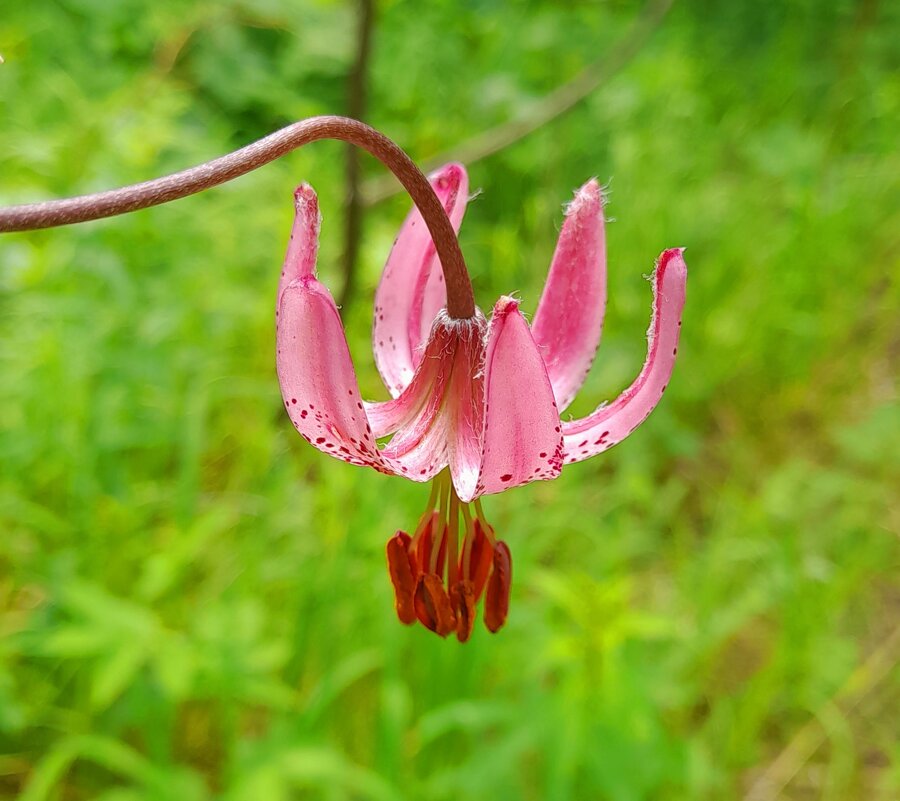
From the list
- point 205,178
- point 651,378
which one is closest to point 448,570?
point 651,378

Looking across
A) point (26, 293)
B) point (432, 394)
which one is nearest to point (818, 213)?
point (26, 293)

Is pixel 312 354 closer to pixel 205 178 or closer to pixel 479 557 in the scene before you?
pixel 205 178

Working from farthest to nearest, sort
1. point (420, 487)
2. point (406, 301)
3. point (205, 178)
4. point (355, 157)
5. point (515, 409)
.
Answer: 1. point (420, 487)
2. point (355, 157)
3. point (406, 301)
4. point (515, 409)
5. point (205, 178)

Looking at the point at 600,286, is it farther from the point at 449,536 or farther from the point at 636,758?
the point at 636,758

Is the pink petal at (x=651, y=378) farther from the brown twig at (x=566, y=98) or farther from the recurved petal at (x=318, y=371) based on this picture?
the brown twig at (x=566, y=98)

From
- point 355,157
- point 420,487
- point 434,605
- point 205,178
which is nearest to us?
point 205,178

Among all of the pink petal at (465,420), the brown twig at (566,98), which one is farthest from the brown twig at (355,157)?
the pink petal at (465,420)

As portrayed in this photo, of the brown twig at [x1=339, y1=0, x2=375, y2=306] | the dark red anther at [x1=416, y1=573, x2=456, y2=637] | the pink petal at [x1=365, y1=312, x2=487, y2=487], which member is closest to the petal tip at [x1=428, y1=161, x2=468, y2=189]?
the pink petal at [x1=365, y1=312, x2=487, y2=487]
